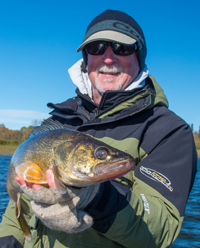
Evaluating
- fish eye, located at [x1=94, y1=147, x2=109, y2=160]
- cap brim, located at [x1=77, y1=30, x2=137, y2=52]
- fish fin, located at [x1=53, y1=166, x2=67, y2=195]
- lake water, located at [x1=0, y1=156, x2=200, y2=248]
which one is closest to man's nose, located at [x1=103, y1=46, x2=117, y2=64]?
cap brim, located at [x1=77, y1=30, x2=137, y2=52]

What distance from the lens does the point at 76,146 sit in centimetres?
201

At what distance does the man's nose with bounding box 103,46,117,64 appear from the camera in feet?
10.6

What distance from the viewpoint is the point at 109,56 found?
3246 mm

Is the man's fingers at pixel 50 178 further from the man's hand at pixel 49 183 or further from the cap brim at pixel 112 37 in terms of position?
the cap brim at pixel 112 37

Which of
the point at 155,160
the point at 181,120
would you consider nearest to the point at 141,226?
the point at 155,160

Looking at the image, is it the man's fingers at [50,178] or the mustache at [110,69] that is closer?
the man's fingers at [50,178]

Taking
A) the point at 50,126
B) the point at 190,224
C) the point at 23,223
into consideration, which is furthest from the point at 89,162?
the point at 190,224

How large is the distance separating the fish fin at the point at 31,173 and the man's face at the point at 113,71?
60.1 inches

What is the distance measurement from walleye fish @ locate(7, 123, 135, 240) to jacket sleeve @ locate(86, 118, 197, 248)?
0.58ft

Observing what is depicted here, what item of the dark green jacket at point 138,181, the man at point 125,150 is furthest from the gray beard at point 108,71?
the dark green jacket at point 138,181

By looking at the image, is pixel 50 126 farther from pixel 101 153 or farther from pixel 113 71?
pixel 113 71

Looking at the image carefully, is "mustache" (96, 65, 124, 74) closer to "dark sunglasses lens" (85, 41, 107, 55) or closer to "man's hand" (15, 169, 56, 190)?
"dark sunglasses lens" (85, 41, 107, 55)

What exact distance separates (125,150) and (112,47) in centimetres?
153

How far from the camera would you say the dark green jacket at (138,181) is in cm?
189
